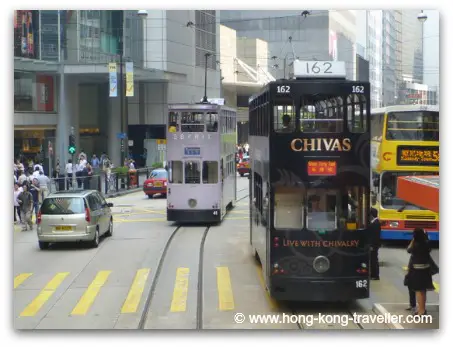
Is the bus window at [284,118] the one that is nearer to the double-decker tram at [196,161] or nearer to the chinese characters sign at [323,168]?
the chinese characters sign at [323,168]

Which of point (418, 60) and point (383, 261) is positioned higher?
point (418, 60)

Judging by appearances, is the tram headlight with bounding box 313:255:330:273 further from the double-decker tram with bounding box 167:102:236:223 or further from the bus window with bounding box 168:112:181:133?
the bus window with bounding box 168:112:181:133

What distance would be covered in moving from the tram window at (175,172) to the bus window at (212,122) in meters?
1.40

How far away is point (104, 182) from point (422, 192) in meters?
13.7

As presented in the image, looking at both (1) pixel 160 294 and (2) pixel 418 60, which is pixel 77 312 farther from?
(2) pixel 418 60

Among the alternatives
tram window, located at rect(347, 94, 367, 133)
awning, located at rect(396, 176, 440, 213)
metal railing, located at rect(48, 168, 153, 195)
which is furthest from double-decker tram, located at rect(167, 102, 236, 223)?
tram window, located at rect(347, 94, 367, 133)

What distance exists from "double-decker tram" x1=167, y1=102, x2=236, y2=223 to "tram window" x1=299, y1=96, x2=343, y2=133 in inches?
413

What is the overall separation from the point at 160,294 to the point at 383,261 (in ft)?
18.4

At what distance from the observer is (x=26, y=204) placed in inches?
876

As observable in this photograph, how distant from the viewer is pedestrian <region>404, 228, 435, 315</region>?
44.1 feet

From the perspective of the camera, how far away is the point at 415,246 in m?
13.5

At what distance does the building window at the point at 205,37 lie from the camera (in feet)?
57.1

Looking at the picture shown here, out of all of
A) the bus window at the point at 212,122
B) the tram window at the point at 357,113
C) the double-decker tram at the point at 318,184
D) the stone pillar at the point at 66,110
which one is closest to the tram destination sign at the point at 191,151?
the bus window at the point at 212,122

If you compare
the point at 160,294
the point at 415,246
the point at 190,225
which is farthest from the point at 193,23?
the point at 190,225
